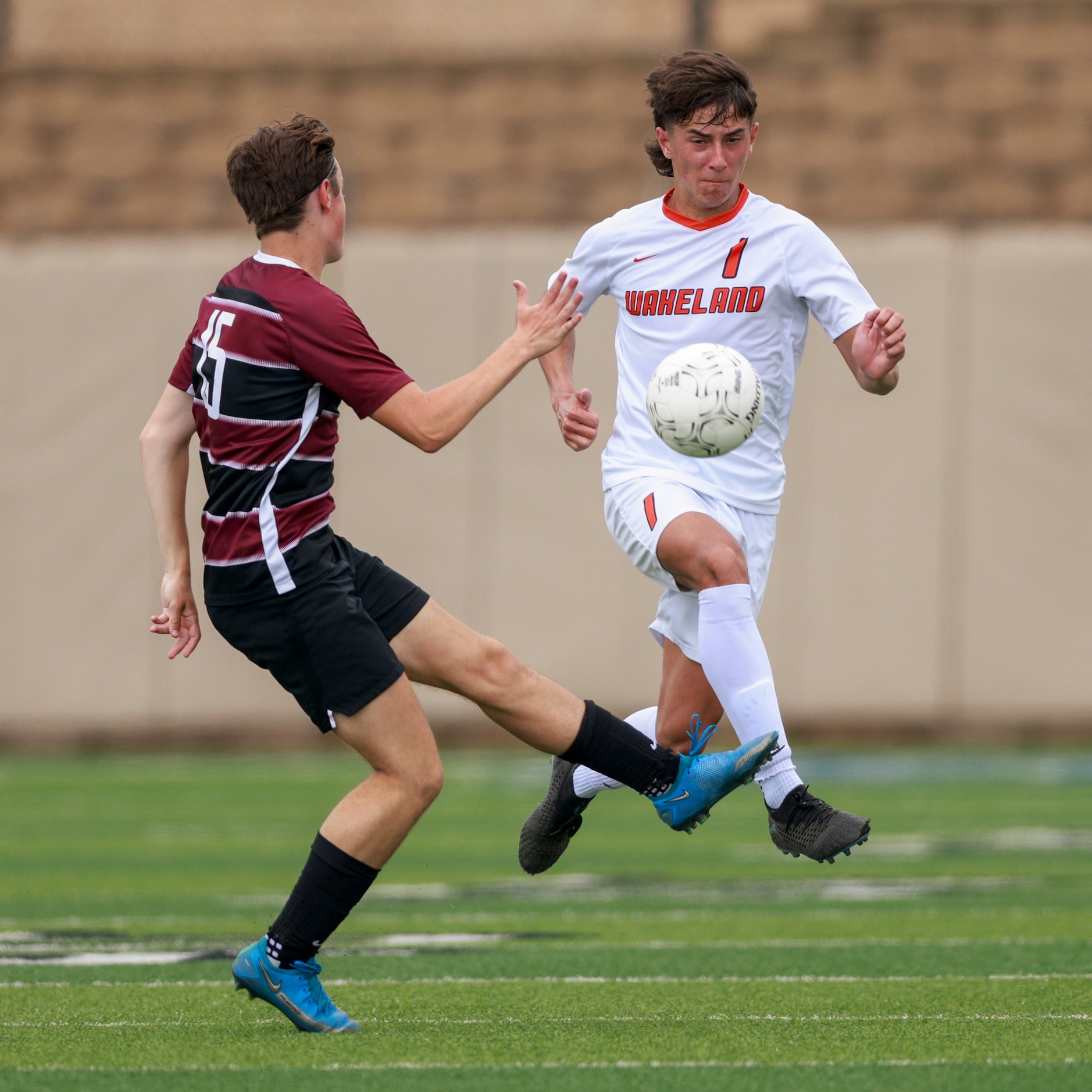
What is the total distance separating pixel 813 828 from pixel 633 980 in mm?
1204

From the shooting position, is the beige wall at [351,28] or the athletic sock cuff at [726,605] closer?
the athletic sock cuff at [726,605]

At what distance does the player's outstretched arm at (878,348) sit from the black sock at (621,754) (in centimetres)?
116

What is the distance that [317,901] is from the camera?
16.4 feet

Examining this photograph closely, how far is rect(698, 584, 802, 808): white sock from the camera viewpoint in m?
5.60

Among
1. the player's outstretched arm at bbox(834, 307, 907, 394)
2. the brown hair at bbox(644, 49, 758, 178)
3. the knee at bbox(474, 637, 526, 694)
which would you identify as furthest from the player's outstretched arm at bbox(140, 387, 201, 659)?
the player's outstretched arm at bbox(834, 307, 907, 394)

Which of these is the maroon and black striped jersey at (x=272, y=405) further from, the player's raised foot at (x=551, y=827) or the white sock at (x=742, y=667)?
the player's raised foot at (x=551, y=827)

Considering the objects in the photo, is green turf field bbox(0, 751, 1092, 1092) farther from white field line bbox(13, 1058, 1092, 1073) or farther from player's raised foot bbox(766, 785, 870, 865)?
player's raised foot bbox(766, 785, 870, 865)

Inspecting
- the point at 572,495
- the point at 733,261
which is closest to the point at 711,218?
the point at 733,261

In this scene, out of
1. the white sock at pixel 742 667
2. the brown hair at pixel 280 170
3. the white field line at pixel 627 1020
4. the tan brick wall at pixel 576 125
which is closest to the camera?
the brown hair at pixel 280 170

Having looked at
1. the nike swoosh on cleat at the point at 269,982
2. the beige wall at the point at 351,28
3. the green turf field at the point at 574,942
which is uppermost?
the beige wall at the point at 351,28

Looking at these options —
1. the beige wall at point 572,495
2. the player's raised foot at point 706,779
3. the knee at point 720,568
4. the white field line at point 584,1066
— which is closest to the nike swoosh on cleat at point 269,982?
the white field line at point 584,1066

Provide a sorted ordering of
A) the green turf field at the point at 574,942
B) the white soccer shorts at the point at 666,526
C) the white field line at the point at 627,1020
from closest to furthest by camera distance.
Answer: the green turf field at the point at 574,942 → the white field line at the point at 627,1020 → the white soccer shorts at the point at 666,526

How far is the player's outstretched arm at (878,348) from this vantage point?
213 inches

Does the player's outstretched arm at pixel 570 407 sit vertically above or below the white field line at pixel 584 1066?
above
